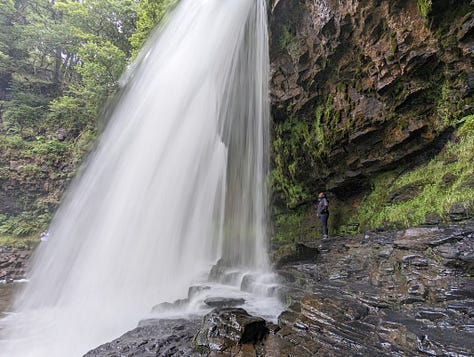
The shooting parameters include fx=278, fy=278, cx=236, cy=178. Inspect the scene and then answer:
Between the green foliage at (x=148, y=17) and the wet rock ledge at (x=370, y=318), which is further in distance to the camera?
the green foliage at (x=148, y=17)

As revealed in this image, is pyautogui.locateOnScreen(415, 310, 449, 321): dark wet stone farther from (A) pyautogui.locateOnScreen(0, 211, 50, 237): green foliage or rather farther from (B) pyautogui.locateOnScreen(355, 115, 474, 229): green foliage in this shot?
(A) pyautogui.locateOnScreen(0, 211, 50, 237): green foliage

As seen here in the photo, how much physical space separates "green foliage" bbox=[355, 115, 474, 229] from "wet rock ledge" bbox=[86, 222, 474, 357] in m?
0.63

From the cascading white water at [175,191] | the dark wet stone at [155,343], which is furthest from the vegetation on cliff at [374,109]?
the dark wet stone at [155,343]

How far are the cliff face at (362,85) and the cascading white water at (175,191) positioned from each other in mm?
1140

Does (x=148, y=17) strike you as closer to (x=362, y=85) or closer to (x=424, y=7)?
(x=362, y=85)

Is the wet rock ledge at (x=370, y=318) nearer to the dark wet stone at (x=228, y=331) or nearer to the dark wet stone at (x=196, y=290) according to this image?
the dark wet stone at (x=228, y=331)

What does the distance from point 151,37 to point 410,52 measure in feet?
47.4

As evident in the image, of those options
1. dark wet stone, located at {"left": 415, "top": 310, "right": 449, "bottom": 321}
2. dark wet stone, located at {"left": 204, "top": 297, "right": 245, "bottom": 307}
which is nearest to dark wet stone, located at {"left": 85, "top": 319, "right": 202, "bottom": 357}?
dark wet stone, located at {"left": 204, "top": 297, "right": 245, "bottom": 307}

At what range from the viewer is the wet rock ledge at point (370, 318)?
2979 millimetres

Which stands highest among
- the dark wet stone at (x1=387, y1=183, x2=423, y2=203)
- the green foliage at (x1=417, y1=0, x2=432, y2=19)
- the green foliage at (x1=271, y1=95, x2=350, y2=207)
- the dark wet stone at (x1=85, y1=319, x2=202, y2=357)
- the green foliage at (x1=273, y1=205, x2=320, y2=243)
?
the green foliage at (x1=417, y1=0, x2=432, y2=19)

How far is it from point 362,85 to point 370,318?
5351 mm

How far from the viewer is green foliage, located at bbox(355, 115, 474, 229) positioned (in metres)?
4.75

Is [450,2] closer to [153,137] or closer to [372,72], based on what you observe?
[372,72]

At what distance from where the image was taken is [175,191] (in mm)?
10555
